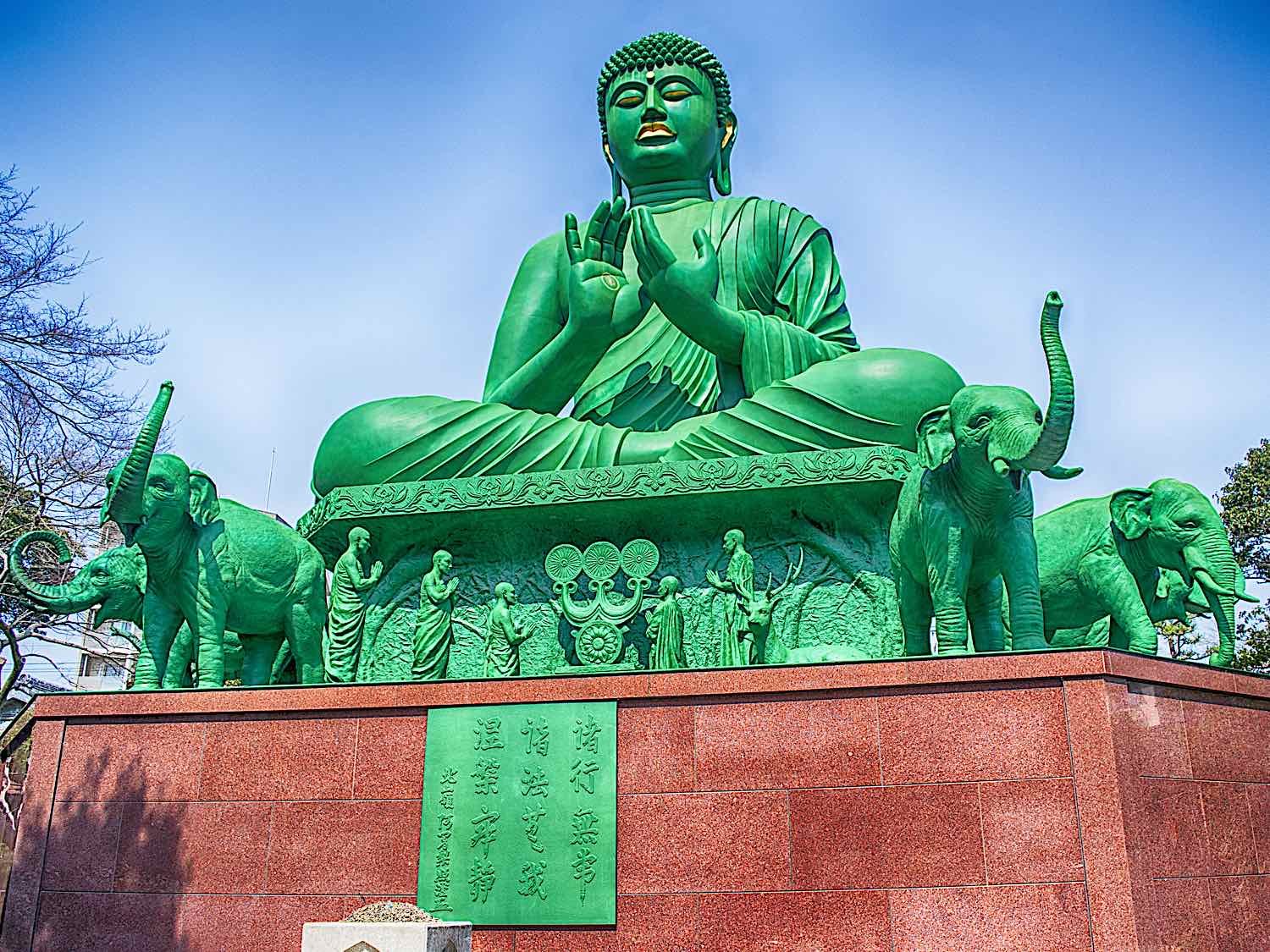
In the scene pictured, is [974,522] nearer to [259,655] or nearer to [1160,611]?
[1160,611]

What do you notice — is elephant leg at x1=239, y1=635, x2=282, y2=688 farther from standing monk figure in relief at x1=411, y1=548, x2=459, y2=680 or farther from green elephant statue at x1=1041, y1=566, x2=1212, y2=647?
green elephant statue at x1=1041, y1=566, x2=1212, y2=647

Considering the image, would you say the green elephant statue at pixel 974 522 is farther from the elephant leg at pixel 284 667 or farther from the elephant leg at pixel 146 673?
the elephant leg at pixel 146 673

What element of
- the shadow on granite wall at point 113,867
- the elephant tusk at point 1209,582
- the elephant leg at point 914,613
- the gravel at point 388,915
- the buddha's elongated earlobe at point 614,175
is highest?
the buddha's elongated earlobe at point 614,175

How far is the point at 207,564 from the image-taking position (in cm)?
733

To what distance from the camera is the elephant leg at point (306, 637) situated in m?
7.83

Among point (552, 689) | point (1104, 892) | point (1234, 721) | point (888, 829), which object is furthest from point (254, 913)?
point (1234, 721)

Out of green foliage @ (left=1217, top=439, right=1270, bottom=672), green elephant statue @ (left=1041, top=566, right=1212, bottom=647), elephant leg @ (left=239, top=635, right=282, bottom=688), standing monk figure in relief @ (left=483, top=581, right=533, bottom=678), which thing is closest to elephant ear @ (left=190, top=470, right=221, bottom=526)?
elephant leg @ (left=239, top=635, right=282, bottom=688)

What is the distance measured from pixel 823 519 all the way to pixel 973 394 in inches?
→ 81.8

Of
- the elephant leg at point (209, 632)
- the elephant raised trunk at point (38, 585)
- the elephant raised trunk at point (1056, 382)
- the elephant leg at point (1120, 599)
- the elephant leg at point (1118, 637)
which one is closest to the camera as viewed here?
the elephant raised trunk at point (1056, 382)

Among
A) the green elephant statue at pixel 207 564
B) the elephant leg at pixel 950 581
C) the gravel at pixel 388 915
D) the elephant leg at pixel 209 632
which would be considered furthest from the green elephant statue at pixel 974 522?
the elephant leg at pixel 209 632

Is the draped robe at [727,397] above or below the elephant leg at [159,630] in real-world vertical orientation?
above

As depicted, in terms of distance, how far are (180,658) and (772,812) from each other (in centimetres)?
395

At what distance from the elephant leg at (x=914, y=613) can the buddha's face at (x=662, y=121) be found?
5.05 metres

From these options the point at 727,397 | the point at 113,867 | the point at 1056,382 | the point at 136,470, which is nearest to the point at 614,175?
the point at 727,397
